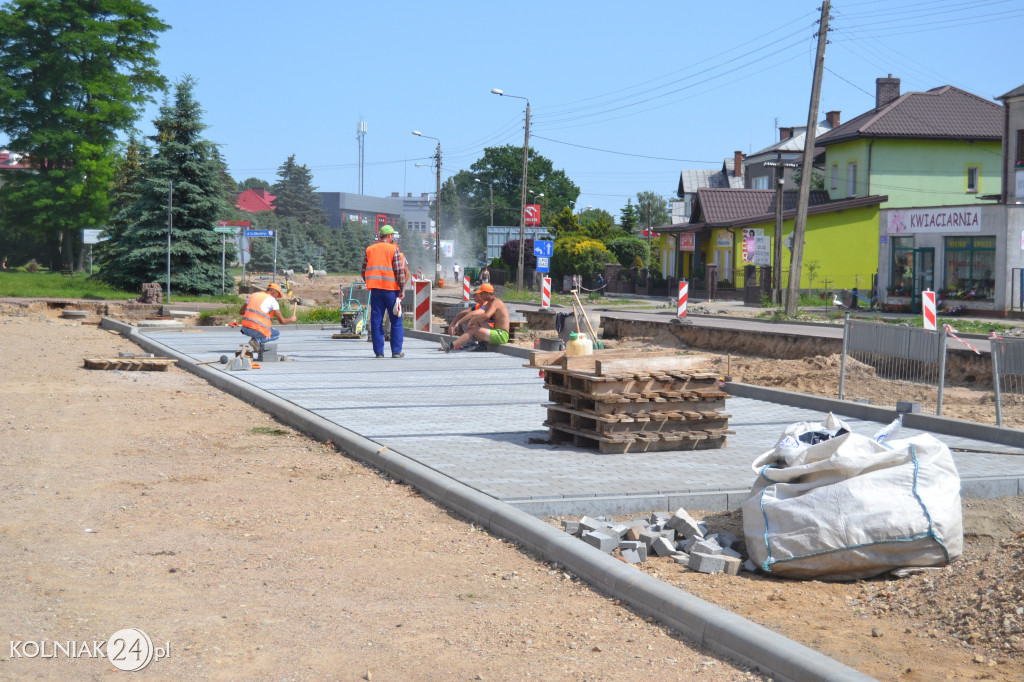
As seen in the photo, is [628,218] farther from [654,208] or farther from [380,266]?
[380,266]

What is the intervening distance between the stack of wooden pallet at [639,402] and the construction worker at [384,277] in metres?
8.06

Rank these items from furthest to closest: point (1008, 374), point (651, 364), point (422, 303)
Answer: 1. point (422, 303)
2. point (1008, 374)
3. point (651, 364)

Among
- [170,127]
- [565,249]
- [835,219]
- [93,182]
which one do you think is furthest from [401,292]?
[565,249]

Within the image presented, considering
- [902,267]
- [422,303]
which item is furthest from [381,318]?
[902,267]

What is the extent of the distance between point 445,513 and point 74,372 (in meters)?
10.6

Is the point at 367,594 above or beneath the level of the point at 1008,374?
beneath

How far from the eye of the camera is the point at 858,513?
5.15 meters

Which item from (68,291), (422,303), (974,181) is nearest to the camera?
(422,303)

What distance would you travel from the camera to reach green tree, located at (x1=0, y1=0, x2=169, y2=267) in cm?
5169

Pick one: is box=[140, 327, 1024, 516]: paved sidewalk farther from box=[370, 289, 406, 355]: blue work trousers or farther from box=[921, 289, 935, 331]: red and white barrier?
box=[921, 289, 935, 331]: red and white barrier

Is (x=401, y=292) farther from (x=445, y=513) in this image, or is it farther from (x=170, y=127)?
(x=170, y=127)

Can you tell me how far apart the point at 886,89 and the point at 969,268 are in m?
28.4

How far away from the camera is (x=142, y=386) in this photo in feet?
45.1

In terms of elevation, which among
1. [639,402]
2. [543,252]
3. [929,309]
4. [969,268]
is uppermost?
[543,252]
